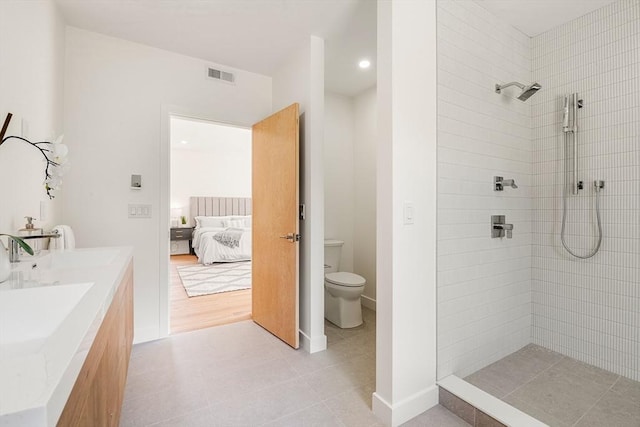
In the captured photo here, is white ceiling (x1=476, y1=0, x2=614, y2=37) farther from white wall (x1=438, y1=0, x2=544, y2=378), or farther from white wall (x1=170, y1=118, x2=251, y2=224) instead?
white wall (x1=170, y1=118, x2=251, y2=224)

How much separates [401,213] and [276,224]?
1315 millimetres

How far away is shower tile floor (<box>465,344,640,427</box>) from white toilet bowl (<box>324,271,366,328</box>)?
1136 millimetres

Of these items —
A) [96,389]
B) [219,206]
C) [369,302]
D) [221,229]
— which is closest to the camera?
[96,389]

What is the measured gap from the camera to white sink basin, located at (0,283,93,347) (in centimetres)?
76

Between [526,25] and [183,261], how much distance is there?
6.33 m

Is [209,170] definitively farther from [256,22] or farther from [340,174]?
[256,22]

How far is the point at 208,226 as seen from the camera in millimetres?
6789

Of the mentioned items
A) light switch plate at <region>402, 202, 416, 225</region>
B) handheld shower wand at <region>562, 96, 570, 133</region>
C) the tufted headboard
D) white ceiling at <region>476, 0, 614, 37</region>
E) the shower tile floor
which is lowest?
the shower tile floor

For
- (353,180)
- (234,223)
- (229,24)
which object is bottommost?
(234,223)

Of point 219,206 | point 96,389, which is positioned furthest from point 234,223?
point 96,389

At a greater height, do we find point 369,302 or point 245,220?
point 245,220

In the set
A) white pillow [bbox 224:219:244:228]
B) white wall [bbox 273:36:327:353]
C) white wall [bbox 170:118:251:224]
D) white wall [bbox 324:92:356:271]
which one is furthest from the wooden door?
white pillow [bbox 224:219:244:228]

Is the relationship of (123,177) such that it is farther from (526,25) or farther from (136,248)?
(526,25)

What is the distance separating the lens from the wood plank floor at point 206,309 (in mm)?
2926
